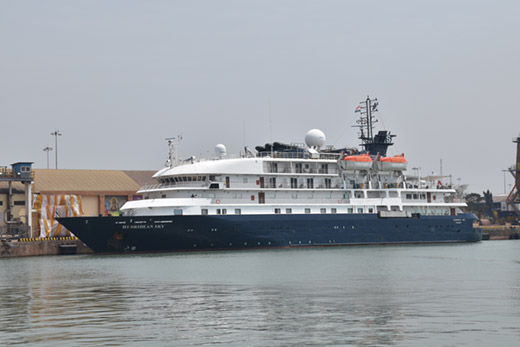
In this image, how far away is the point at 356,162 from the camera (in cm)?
6391

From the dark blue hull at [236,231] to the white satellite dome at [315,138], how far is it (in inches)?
294

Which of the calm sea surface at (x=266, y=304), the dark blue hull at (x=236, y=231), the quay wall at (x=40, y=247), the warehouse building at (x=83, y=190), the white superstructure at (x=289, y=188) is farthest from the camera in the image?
the warehouse building at (x=83, y=190)

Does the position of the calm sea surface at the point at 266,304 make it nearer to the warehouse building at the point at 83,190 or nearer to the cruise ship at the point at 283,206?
the cruise ship at the point at 283,206

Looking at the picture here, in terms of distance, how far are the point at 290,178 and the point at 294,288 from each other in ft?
105

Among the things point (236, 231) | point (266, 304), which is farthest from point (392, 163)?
point (266, 304)

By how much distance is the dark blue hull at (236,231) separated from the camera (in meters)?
53.8

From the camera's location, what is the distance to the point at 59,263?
48.3m

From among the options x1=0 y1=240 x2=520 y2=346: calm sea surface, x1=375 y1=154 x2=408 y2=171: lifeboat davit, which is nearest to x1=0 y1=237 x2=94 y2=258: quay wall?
x1=0 y1=240 x2=520 y2=346: calm sea surface

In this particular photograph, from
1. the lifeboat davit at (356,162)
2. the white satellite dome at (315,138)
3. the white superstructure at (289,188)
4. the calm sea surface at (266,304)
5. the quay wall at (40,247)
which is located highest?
the white satellite dome at (315,138)

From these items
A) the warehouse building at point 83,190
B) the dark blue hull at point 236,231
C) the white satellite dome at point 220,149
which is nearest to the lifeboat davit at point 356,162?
the dark blue hull at point 236,231

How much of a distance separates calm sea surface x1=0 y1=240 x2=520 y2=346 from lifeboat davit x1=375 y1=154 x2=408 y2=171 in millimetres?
23998

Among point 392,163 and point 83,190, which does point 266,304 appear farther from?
point 83,190

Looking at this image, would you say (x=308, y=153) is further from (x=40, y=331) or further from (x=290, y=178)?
(x=40, y=331)

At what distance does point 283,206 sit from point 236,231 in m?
4.98
